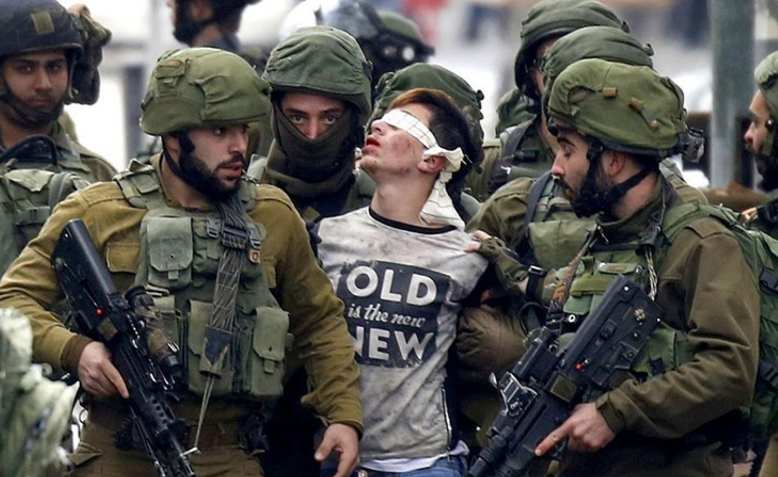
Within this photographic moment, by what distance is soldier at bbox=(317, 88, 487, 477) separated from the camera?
24.7ft

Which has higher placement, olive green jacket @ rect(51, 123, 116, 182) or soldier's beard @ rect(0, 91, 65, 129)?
soldier's beard @ rect(0, 91, 65, 129)

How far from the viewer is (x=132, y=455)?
23.5 feet

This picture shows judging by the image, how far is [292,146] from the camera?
812cm

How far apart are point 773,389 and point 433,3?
13248mm

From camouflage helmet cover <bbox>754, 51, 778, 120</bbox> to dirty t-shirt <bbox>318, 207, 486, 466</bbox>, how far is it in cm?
167

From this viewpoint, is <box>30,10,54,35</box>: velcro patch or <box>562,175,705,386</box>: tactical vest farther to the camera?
<box>30,10,54,35</box>: velcro patch

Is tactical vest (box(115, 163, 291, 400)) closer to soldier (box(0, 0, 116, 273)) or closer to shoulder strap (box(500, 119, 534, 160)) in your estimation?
soldier (box(0, 0, 116, 273))

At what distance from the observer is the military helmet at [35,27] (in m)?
8.91

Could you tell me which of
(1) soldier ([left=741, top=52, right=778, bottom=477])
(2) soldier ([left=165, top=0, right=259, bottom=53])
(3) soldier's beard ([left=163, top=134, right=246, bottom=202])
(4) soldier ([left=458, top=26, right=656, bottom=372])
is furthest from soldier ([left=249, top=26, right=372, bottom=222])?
(2) soldier ([left=165, top=0, right=259, bottom=53])

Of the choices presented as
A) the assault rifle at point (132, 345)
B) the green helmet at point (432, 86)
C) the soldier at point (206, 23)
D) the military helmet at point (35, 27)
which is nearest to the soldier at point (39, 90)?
the military helmet at point (35, 27)

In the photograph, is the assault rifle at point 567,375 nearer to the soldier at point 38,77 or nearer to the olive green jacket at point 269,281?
the olive green jacket at point 269,281

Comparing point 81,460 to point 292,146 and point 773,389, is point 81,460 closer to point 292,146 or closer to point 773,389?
point 292,146

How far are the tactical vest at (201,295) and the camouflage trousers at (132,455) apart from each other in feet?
0.53

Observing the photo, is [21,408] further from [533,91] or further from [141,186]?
[533,91]
